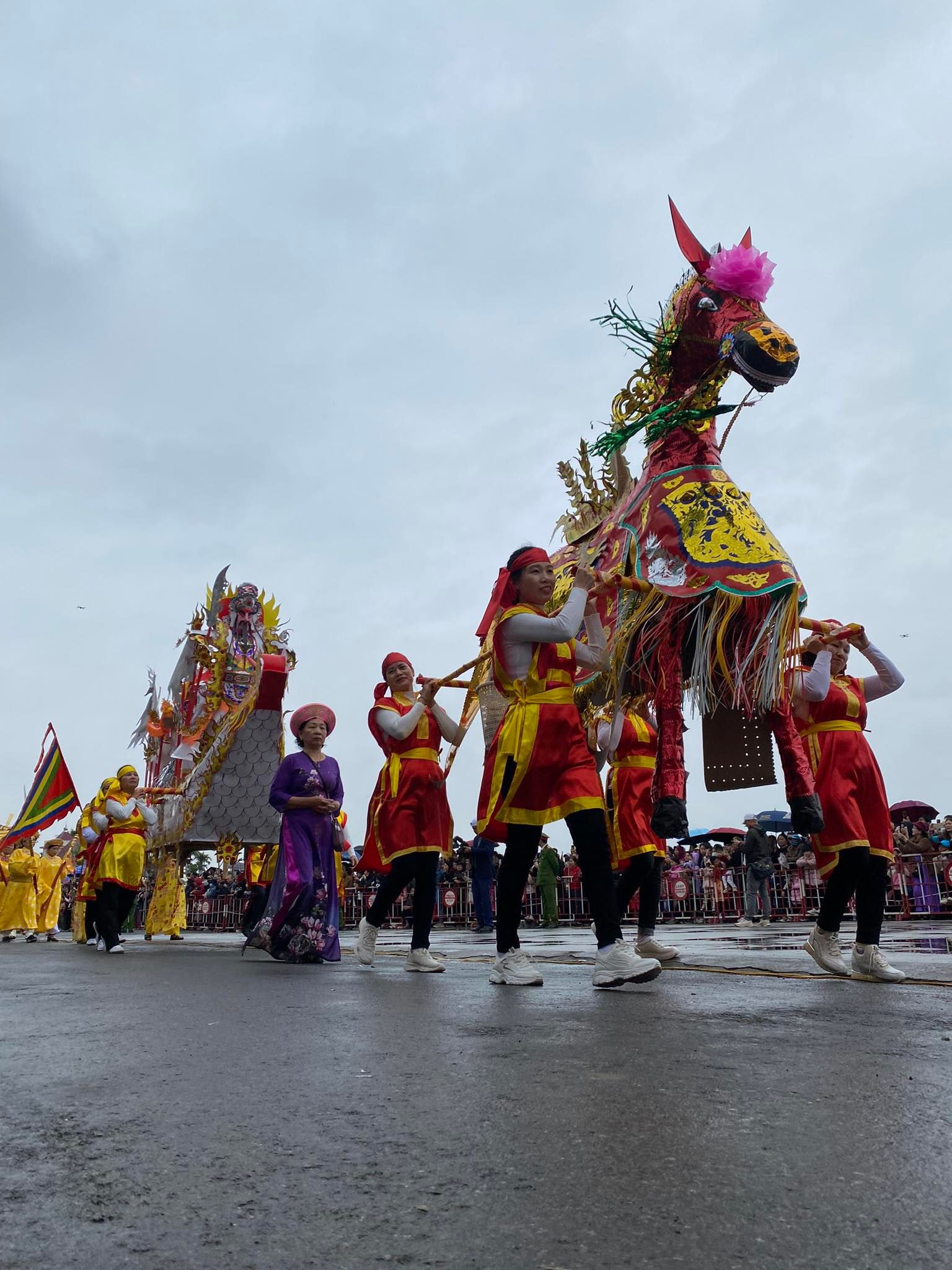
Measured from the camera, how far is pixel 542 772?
4.51 metres

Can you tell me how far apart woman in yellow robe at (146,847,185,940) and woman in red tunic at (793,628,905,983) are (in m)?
11.0

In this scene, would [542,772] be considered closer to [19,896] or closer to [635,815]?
[635,815]

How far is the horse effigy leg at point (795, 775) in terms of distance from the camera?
587cm

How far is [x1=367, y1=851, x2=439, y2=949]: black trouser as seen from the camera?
246 inches

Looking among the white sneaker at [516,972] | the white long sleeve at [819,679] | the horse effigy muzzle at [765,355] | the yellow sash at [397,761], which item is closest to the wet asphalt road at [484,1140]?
the white sneaker at [516,972]

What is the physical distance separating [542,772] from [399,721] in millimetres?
1896

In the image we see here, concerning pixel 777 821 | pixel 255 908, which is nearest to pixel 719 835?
pixel 777 821

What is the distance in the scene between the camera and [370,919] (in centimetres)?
680

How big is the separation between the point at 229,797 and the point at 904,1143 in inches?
493

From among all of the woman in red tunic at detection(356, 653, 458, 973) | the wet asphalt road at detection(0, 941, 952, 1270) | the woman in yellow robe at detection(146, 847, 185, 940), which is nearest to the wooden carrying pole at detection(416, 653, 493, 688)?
the woman in red tunic at detection(356, 653, 458, 973)

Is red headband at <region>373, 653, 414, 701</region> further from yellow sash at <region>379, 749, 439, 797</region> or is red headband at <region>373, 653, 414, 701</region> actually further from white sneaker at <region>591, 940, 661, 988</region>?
white sneaker at <region>591, 940, 661, 988</region>

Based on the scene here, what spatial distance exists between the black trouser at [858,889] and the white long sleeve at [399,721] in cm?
241

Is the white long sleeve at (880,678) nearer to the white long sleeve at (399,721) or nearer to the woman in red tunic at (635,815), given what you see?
the woman in red tunic at (635,815)

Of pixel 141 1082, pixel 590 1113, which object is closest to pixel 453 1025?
pixel 141 1082
